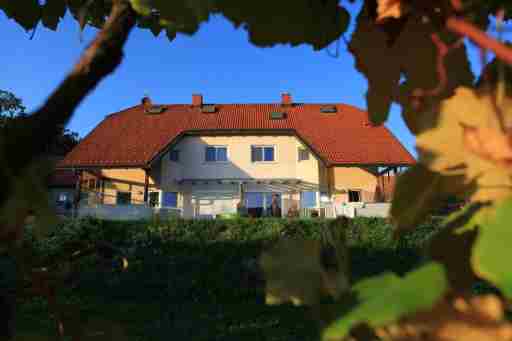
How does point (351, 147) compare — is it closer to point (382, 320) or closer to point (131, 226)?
point (131, 226)

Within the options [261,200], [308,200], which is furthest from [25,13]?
[261,200]

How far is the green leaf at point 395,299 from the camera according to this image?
204 millimetres

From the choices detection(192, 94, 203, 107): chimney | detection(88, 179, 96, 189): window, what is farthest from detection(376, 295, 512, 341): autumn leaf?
detection(192, 94, 203, 107): chimney

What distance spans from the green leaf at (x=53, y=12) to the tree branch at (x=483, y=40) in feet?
4.50

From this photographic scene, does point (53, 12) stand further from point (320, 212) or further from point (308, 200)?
point (308, 200)

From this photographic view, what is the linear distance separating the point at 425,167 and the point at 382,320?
0.18 meters

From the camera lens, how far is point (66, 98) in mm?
319

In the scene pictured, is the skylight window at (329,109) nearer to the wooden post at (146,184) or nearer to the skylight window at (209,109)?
the skylight window at (209,109)

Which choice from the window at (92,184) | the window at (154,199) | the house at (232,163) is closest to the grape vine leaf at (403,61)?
the house at (232,163)

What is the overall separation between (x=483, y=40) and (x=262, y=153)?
19173 mm

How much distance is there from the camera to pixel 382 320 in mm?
199

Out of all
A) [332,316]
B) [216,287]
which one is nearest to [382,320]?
[332,316]

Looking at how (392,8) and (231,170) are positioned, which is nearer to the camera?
(392,8)

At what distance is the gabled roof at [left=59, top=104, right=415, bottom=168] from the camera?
1792cm
